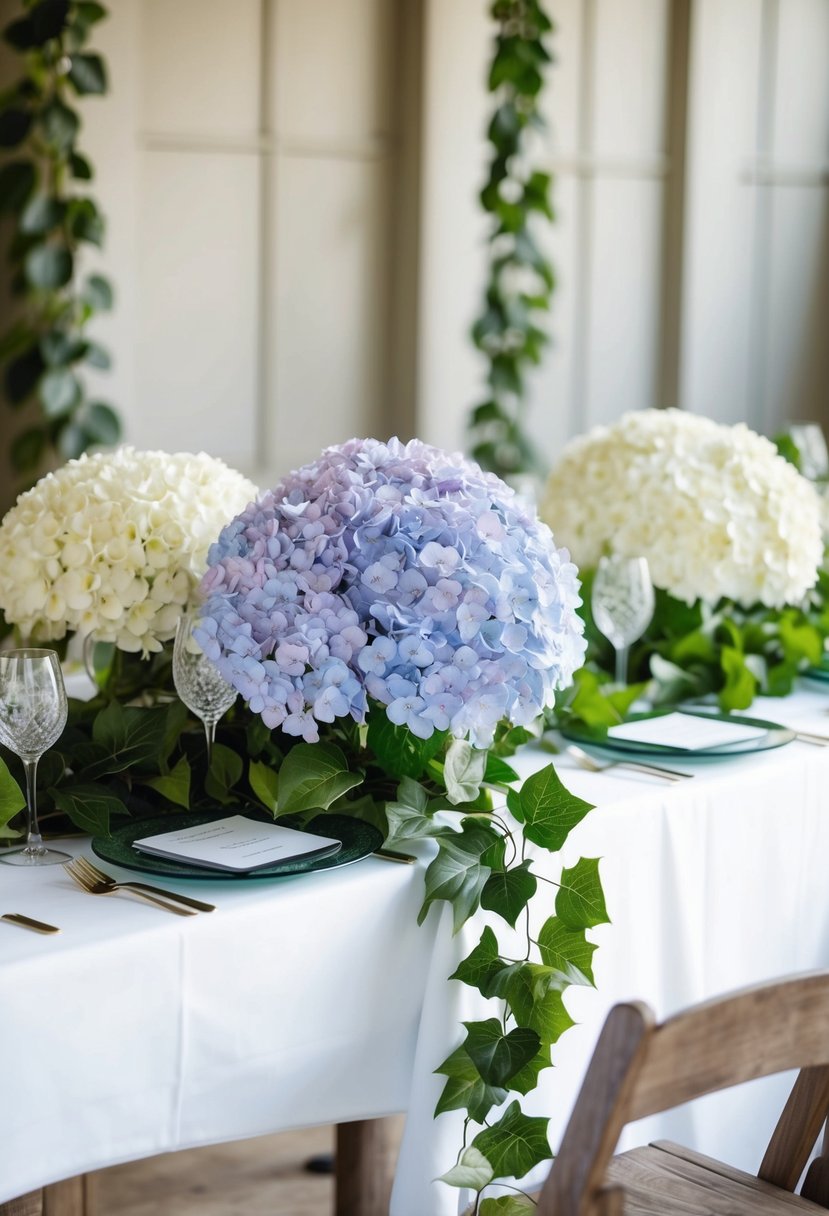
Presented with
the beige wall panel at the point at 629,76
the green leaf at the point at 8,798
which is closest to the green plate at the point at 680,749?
the green leaf at the point at 8,798

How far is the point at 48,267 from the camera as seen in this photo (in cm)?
346

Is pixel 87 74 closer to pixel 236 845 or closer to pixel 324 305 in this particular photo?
pixel 324 305

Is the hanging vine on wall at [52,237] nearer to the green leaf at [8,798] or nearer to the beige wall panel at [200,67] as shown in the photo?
A: the beige wall panel at [200,67]

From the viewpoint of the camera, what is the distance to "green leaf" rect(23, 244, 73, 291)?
345 centimetres

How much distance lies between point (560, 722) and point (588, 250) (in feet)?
9.67

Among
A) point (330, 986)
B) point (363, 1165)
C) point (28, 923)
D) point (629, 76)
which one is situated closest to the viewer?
point (28, 923)

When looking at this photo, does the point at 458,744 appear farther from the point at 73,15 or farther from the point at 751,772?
→ the point at 73,15

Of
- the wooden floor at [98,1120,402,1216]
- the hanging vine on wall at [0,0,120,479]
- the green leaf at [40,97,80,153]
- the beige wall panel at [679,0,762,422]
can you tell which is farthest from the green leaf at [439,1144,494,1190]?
the beige wall panel at [679,0,762,422]

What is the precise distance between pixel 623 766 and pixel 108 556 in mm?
641

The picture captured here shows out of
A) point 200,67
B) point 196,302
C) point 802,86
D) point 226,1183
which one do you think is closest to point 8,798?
point 226,1183

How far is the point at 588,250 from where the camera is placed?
4500 mm

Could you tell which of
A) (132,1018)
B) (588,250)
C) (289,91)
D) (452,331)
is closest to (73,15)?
(289,91)

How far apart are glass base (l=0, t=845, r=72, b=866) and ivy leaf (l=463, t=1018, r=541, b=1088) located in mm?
405

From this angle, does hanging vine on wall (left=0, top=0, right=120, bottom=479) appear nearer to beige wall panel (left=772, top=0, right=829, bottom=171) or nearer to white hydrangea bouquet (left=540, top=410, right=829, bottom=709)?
white hydrangea bouquet (left=540, top=410, right=829, bottom=709)
